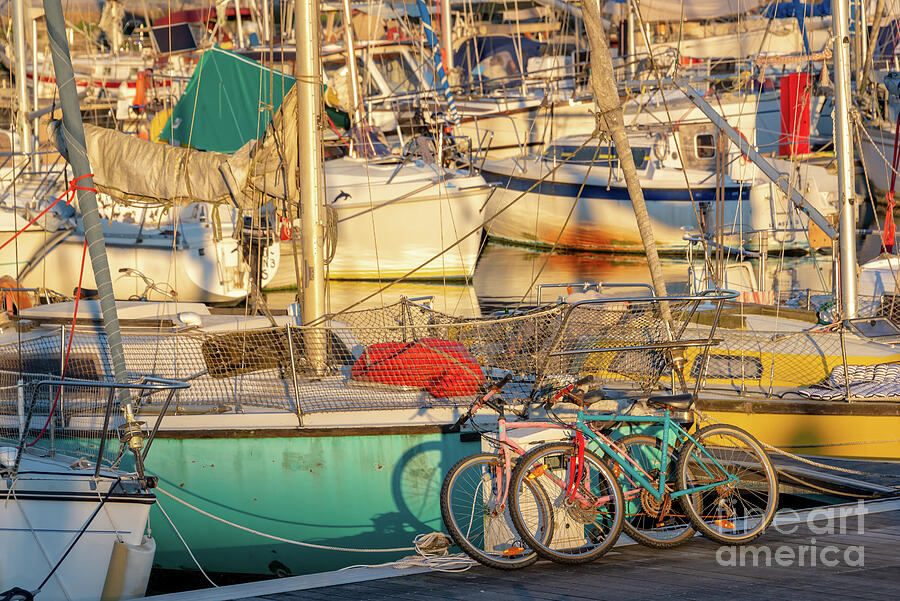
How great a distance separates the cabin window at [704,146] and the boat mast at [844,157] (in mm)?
14542

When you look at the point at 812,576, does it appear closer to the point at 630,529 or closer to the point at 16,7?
the point at 630,529

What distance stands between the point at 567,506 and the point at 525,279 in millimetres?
18697

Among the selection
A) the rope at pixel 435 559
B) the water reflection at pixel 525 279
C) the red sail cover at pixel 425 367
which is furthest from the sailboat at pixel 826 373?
the water reflection at pixel 525 279

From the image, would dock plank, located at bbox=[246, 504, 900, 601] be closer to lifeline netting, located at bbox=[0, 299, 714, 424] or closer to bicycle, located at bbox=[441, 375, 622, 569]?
bicycle, located at bbox=[441, 375, 622, 569]

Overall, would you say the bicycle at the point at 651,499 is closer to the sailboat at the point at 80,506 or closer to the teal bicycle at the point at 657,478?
the teal bicycle at the point at 657,478

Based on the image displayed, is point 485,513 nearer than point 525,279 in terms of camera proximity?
Yes

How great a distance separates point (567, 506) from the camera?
609cm

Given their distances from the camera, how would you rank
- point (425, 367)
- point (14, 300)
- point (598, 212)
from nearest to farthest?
point (425, 367)
point (14, 300)
point (598, 212)

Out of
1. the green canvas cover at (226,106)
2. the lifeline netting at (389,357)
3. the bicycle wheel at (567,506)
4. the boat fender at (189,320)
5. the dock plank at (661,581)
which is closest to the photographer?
the dock plank at (661,581)

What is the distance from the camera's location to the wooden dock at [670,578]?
5.54 meters

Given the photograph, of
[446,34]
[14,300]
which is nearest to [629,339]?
[14,300]

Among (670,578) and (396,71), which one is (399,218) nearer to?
(396,71)

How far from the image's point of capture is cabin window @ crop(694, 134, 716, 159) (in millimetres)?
26391

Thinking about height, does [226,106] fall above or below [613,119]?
above
